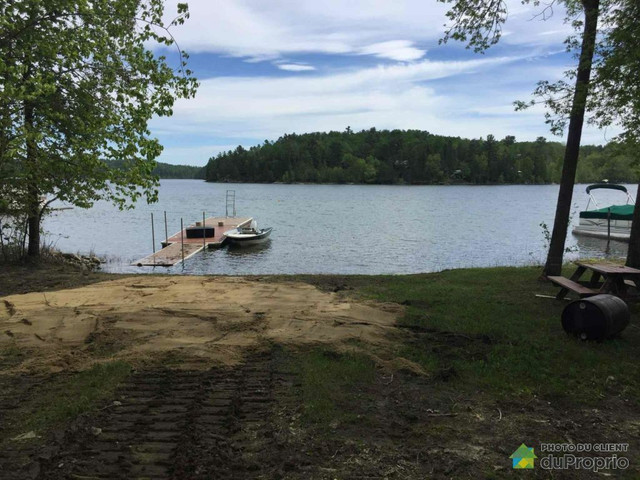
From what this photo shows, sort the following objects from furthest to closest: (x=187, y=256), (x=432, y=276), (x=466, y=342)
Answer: (x=187, y=256)
(x=432, y=276)
(x=466, y=342)

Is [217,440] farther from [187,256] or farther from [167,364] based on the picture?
[187,256]

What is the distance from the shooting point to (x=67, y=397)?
451 cm

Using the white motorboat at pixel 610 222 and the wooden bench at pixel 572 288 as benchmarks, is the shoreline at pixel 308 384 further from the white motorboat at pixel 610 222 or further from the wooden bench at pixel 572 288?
the white motorboat at pixel 610 222

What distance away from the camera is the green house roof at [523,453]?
11.8 feet

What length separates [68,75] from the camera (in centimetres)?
718

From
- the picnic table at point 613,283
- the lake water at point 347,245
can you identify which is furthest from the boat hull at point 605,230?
the picnic table at point 613,283

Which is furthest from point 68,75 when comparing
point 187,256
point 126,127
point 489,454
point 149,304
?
point 187,256

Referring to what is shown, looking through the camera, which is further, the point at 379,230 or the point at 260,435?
the point at 379,230

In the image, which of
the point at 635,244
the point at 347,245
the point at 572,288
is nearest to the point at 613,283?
the point at 572,288

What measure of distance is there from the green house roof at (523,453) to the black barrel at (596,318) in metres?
3.28

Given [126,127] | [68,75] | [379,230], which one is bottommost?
[379,230]

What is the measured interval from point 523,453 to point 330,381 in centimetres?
201

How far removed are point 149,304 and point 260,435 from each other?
5222 mm

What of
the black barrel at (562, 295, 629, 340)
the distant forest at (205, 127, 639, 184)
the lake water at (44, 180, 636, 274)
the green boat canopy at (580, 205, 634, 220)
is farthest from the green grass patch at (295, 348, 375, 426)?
the distant forest at (205, 127, 639, 184)
